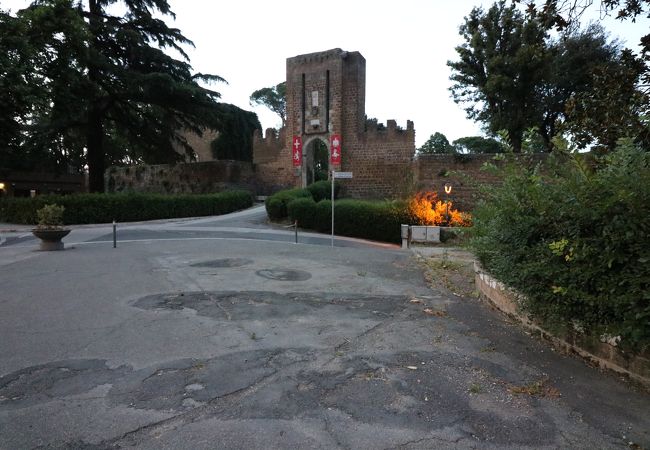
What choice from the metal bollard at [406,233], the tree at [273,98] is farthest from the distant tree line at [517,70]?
the tree at [273,98]

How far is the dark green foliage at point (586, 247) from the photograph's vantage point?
3184 millimetres

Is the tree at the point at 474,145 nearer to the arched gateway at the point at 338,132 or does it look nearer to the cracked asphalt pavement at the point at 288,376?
the arched gateway at the point at 338,132

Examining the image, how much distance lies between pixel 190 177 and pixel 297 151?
8.43 meters

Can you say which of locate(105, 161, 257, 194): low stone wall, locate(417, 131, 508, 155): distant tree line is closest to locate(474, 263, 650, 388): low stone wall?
locate(105, 161, 257, 194): low stone wall

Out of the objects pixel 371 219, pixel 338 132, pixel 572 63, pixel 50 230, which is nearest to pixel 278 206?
pixel 371 219

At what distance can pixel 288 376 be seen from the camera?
3371 millimetres

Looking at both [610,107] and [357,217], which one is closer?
[610,107]

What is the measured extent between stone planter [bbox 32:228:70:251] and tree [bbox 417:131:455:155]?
2499 inches

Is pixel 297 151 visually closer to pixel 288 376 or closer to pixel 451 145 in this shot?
pixel 288 376

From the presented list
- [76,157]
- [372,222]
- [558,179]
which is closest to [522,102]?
[372,222]

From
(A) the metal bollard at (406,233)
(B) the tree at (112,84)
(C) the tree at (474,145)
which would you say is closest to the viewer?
(A) the metal bollard at (406,233)

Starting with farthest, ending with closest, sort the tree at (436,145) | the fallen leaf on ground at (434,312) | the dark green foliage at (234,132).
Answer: the tree at (436,145) → the dark green foliage at (234,132) → the fallen leaf on ground at (434,312)

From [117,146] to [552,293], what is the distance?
47485mm

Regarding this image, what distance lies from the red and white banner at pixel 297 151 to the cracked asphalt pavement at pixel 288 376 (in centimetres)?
2536
